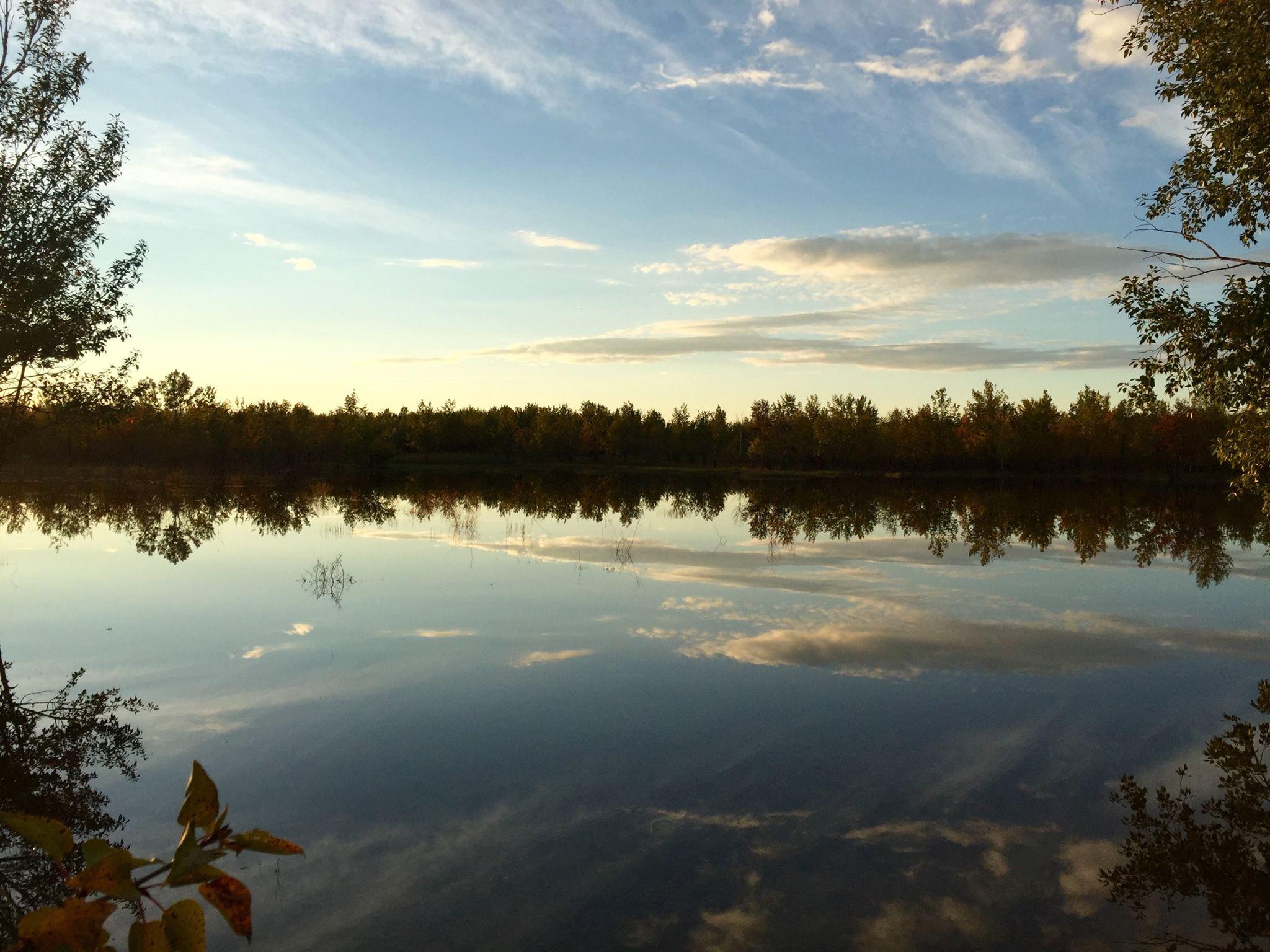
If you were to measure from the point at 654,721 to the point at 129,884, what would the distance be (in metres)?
10.8

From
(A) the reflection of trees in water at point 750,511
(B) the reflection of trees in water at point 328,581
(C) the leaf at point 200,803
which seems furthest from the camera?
(A) the reflection of trees in water at point 750,511

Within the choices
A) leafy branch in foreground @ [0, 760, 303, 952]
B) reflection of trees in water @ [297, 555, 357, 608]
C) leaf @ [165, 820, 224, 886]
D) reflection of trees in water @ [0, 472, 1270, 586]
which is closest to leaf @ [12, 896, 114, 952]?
leafy branch in foreground @ [0, 760, 303, 952]

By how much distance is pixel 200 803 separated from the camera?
5.14ft

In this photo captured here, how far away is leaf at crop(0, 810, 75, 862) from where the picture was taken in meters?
1.42

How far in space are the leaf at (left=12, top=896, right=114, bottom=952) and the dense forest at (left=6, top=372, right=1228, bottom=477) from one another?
90.9m

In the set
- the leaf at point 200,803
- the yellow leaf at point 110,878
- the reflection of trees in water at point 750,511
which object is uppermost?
the leaf at point 200,803

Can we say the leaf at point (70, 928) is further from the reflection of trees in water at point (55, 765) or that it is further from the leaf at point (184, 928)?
the reflection of trees in water at point (55, 765)

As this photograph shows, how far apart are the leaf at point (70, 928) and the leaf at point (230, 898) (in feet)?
0.54

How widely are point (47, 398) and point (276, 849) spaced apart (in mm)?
26331

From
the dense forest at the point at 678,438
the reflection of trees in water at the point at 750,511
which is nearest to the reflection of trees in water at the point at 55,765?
the reflection of trees in water at the point at 750,511

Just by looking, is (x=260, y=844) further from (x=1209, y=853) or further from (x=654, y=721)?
(x=654, y=721)

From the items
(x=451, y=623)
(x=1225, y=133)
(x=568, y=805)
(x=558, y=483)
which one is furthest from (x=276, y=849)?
Answer: (x=558, y=483)

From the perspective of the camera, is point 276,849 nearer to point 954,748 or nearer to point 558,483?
point 954,748

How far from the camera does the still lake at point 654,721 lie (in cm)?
723
